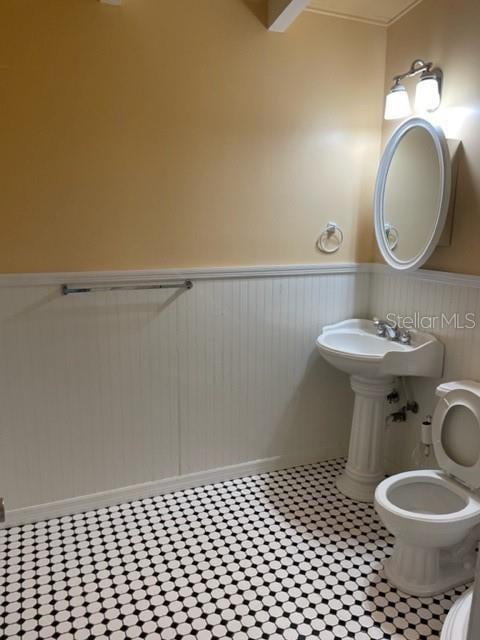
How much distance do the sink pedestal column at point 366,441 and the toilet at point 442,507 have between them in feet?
1.40

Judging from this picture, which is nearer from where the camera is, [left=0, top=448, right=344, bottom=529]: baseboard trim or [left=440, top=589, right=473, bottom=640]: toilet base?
[left=440, top=589, right=473, bottom=640]: toilet base

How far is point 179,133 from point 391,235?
1.17 metres

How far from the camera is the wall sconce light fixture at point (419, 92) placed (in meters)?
2.06

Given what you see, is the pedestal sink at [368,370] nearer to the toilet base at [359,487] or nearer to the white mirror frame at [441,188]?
the toilet base at [359,487]

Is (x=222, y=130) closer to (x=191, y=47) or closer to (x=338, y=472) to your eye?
(x=191, y=47)

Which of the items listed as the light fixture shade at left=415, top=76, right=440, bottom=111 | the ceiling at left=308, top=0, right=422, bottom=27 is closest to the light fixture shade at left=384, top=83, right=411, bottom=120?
the light fixture shade at left=415, top=76, right=440, bottom=111

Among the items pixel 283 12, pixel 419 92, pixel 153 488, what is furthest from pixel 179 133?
pixel 153 488

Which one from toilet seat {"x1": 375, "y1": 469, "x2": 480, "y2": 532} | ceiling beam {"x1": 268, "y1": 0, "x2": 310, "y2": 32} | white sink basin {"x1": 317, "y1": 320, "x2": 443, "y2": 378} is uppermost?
ceiling beam {"x1": 268, "y1": 0, "x2": 310, "y2": 32}

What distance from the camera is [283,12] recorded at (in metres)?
2.04

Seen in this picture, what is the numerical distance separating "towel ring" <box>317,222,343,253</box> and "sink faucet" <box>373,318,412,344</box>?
461mm

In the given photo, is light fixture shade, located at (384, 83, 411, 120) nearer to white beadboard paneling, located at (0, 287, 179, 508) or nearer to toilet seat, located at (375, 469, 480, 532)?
white beadboard paneling, located at (0, 287, 179, 508)

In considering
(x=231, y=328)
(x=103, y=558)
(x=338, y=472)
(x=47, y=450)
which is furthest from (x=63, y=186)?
(x=338, y=472)

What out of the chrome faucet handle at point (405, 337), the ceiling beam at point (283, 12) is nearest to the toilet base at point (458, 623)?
the chrome faucet handle at point (405, 337)

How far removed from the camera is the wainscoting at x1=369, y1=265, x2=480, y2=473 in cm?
204
